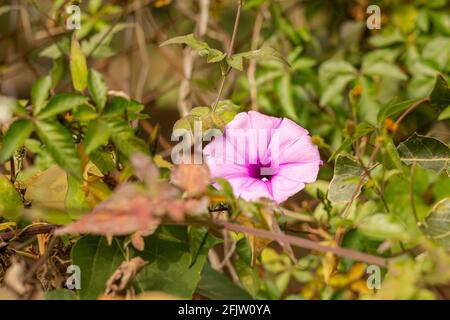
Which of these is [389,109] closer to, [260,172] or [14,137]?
[260,172]

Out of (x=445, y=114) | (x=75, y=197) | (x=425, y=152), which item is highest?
(x=445, y=114)

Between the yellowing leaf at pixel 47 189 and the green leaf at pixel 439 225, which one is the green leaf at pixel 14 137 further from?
the green leaf at pixel 439 225

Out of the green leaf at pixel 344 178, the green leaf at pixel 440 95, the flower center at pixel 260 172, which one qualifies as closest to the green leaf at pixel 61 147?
the flower center at pixel 260 172

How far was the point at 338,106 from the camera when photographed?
160cm

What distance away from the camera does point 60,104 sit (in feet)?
2.46

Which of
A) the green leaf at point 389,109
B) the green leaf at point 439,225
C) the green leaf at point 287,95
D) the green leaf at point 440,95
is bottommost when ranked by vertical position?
the green leaf at point 439,225

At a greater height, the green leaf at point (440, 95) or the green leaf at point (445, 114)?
the green leaf at point (440, 95)

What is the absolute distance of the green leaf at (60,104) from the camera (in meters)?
0.75

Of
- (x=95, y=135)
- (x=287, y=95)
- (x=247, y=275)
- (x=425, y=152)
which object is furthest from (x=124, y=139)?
(x=287, y=95)

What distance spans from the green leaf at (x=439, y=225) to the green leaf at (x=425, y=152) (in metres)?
0.16

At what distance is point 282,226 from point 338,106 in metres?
0.76

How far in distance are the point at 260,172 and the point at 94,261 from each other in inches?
9.3

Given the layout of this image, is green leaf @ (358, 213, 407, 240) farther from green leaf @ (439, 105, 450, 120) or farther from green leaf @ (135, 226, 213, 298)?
green leaf @ (439, 105, 450, 120)

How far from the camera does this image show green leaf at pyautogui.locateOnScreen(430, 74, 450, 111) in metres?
1.02
